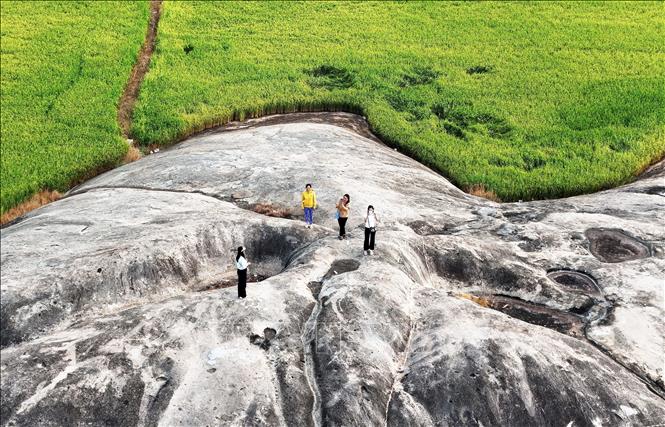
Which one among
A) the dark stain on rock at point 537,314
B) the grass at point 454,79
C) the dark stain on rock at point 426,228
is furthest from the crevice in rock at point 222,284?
the grass at point 454,79

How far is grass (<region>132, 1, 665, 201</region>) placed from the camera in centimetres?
2508

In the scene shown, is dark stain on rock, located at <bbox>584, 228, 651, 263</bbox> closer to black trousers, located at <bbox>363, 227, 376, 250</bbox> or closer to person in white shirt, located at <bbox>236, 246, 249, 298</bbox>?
black trousers, located at <bbox>363, 227, 376, 250</bbox>

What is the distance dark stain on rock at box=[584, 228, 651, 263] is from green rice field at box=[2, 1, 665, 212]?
6.15 metres

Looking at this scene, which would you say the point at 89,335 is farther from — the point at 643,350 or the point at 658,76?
the point at 658,76

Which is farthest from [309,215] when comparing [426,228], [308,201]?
[426,228]

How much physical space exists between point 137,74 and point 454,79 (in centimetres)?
1622

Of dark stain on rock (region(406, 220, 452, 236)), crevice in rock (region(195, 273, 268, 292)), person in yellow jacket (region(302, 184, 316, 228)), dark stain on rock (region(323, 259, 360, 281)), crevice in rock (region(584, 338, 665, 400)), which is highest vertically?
person in yellow jacket (region(302, 184, 316, 228))

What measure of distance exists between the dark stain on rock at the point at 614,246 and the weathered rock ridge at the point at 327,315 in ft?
0.17

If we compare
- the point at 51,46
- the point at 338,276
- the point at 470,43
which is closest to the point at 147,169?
the point at 338,276

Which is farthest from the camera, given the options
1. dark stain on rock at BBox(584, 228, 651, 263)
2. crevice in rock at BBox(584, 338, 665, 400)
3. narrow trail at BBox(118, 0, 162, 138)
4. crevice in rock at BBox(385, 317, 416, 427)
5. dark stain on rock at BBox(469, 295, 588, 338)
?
narrow trail at BBox(118, 0, 162, 138)

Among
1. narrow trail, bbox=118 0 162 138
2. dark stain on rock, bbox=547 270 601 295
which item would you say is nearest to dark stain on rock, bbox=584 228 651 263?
dark stain on rock, bbox=547 270 601 295

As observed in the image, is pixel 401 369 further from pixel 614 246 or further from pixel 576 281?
pixel 614 246

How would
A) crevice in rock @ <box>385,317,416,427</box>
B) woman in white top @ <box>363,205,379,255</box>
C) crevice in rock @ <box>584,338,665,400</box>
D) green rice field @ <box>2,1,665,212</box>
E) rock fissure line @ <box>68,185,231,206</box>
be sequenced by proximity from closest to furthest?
crevice in rock @ <box>385,317,416,427</box> < crevice in rock @ <box>584,338,665,400</box> < woman in white top @ <box>363,205,379,255</box> < rock fissure line @ <box>68,185,231,206</box> < green rice field @ <box>2,1,665,212</box>

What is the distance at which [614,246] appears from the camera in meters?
15.8
